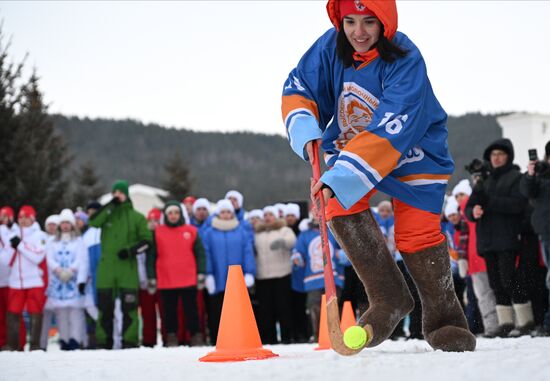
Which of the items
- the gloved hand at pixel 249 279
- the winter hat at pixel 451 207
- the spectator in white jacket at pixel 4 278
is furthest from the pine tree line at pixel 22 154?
the winter hat at pixel 451 207

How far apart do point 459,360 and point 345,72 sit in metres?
1.70

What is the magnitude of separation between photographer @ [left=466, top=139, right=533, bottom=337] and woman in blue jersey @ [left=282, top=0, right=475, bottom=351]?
385 centimetres

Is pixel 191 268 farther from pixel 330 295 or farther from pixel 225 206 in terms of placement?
pixel 330 295

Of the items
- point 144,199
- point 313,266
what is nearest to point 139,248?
point 313,266

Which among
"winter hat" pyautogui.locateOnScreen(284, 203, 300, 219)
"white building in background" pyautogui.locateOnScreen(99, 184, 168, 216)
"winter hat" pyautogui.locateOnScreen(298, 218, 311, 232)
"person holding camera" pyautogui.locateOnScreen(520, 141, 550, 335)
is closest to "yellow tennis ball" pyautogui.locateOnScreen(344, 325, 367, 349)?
"person holding camera" pyautogui.locateOnScreen(520, 141, 550, 335)

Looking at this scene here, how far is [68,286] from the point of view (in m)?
10.7

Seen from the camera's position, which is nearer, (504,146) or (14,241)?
(504,146)

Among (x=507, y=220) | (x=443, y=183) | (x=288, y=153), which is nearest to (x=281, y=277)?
(x=507, y=220)

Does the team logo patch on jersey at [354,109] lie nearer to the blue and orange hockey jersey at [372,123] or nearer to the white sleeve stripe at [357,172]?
the blue and orange hockey jersey at [372,123]

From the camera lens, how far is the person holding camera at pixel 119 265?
31.9 ft

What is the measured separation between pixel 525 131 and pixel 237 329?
69.5 feet

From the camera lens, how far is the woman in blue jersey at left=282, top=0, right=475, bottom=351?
406 centimetres

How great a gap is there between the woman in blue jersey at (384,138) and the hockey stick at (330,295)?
7 centimetres

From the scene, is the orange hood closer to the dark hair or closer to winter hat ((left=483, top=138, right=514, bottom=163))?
the dark hair
